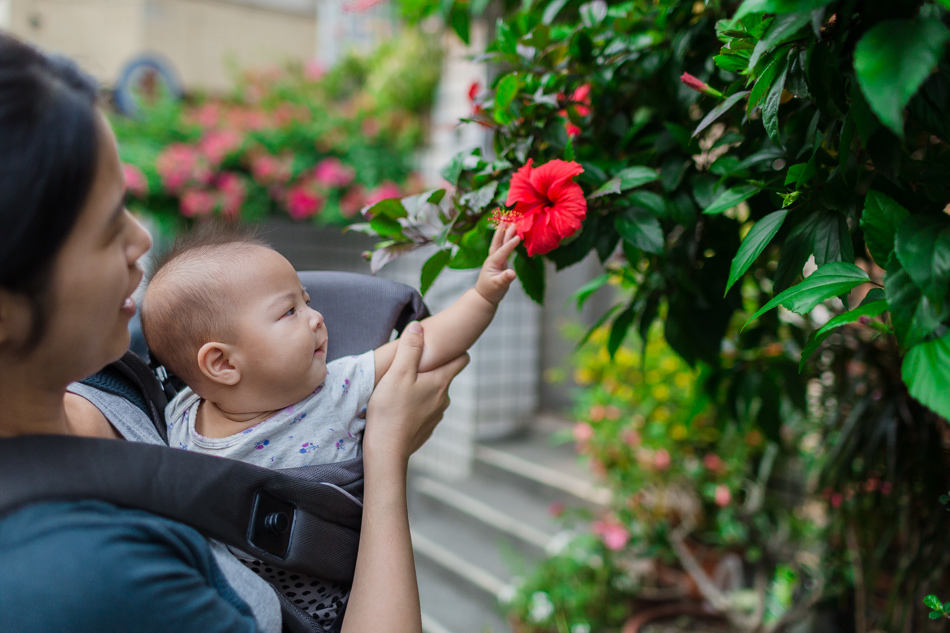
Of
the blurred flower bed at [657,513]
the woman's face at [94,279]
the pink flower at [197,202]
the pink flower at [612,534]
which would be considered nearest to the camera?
the woman's face at [94,279]

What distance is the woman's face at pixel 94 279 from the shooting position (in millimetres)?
542

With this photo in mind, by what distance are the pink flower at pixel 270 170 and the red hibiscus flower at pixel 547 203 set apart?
317 centimetres

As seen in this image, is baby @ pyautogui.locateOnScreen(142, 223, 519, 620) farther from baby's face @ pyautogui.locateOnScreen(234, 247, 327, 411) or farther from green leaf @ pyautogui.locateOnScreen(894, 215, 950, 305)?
green leaf @ pyautogui.locateOnScreen(894, 215, 950, 305)

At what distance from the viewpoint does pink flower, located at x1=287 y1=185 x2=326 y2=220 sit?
3.66m

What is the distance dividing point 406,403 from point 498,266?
0.23m

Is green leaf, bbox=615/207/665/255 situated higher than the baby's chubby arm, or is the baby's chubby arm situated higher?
green leaf, bbox=615/207/665/255

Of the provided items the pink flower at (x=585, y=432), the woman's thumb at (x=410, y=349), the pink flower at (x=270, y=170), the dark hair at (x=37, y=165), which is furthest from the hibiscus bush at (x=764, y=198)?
the pink flower at (x=270, y=170)

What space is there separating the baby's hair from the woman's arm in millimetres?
232

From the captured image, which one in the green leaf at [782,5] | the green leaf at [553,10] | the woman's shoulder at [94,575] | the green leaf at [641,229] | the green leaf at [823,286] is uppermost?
the green leaf at [553,10]

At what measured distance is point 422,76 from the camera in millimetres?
3701

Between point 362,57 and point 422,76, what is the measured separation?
898 millimetres

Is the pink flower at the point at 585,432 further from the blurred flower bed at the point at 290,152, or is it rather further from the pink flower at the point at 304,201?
the pink flower at the point at 304,201

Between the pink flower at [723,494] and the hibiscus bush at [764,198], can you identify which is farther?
the pink flower at [723,494]

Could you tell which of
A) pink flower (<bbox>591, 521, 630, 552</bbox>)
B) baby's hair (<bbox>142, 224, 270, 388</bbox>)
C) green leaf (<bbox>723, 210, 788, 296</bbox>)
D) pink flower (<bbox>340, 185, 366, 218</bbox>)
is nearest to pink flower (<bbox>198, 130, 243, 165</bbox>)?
pink flower (<bbox>340, 185, 366, 218</bbox>)
